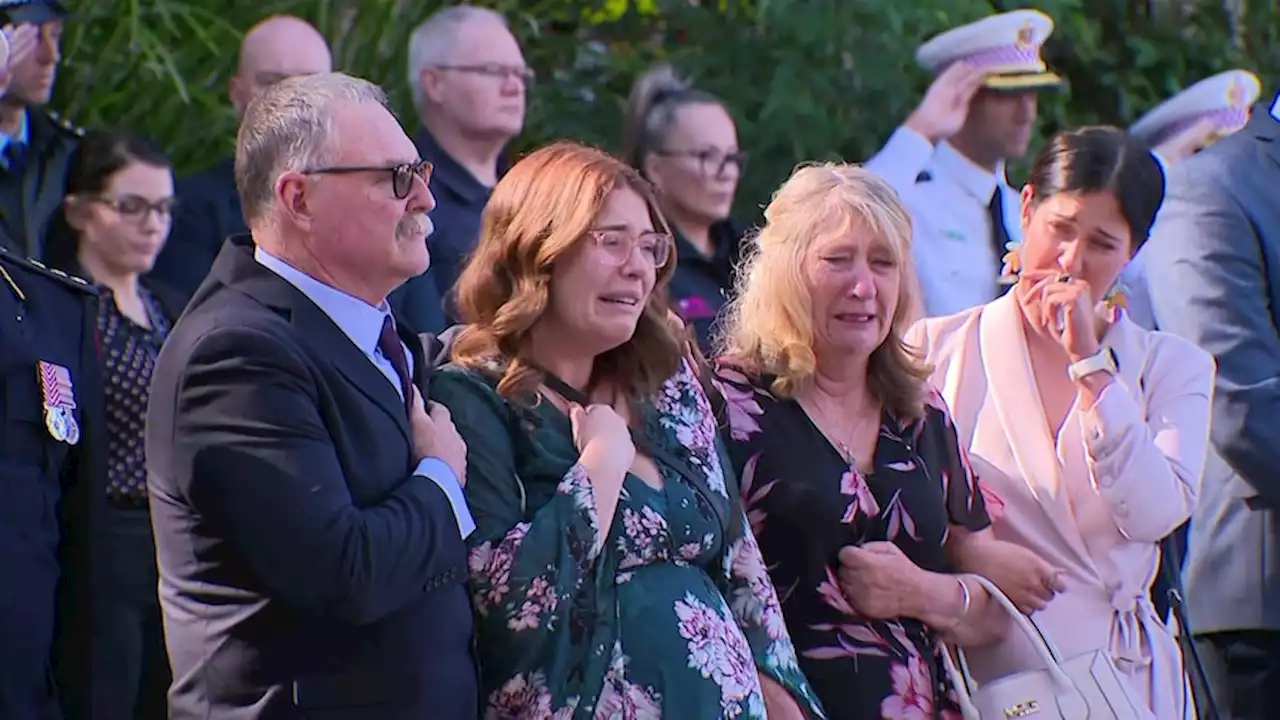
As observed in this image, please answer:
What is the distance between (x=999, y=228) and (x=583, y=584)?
3.00 metres

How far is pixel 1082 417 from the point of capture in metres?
3.91

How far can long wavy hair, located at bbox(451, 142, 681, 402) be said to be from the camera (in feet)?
10.7

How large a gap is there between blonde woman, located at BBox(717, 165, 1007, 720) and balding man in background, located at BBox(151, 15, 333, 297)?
2.01m

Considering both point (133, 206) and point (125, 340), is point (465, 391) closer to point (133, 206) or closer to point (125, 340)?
point (125, 340)

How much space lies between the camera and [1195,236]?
464 cm

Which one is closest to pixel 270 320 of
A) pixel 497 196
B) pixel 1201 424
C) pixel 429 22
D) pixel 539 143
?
pixel 497 196

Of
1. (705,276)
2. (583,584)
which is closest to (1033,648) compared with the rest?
(583,584)

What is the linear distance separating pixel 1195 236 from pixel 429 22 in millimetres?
2464

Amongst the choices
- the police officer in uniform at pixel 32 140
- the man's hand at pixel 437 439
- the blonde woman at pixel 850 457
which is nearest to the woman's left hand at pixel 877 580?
the blonde woman at pixel 850 457

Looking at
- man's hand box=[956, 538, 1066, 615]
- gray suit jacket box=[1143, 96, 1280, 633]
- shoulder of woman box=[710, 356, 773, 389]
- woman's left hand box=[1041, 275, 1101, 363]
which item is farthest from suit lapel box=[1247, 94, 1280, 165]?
shoulder of woman box=[710, 356, 773, 389]

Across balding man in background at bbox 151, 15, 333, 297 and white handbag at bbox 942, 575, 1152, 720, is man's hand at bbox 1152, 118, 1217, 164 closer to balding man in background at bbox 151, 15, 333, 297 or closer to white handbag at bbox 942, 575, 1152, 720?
balding man in background at bbox 151, 15, 333, 297

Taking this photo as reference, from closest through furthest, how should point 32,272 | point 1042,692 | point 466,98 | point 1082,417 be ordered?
point 1042,692 → point 32,272 → point 1082,417 → point 466,98

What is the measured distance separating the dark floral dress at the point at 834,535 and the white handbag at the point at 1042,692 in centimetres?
6

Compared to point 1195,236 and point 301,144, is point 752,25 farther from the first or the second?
point 301,144
